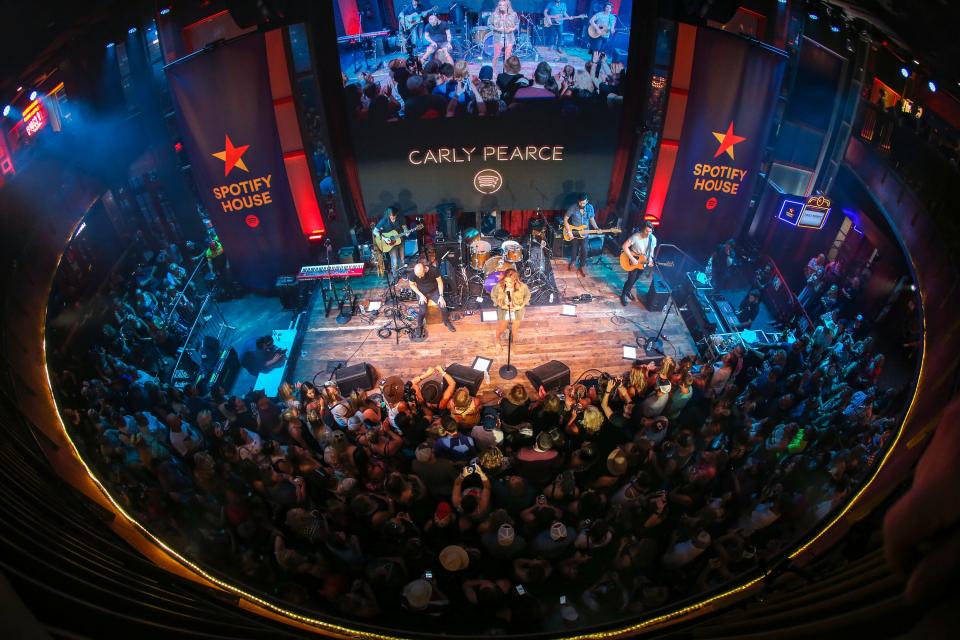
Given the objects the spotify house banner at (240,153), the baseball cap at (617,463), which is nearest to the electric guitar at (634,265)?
the baseball cap at (617,463)

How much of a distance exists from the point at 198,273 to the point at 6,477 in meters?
9.08

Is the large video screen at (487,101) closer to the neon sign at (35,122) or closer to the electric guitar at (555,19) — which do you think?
the electric guitar at (555,19)

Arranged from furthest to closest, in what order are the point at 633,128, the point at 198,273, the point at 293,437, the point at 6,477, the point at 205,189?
the point at 198,273 → the point at 633,128 → the point at 205,189 → the point at 293,437 → the point at 6,477

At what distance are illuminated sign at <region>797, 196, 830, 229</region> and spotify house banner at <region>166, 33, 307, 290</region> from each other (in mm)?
10264

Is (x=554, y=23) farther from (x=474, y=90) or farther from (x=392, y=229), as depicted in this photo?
(x=392, y=229)

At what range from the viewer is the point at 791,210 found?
10.9 m

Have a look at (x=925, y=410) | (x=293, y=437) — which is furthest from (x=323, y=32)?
(x=925, y=410)

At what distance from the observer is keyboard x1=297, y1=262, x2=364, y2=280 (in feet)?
31.9

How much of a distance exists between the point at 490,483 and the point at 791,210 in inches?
373

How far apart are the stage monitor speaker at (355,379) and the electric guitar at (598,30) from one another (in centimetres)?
721

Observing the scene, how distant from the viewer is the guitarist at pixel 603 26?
8891 mm

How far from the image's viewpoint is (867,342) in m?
8.75

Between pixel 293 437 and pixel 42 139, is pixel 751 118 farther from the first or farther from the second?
pixel 42 139

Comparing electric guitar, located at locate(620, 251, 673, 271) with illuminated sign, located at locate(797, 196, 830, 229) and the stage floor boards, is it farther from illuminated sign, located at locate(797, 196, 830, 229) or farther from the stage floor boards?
illuminated sign, located at locate(797, 196, 830, 229)
